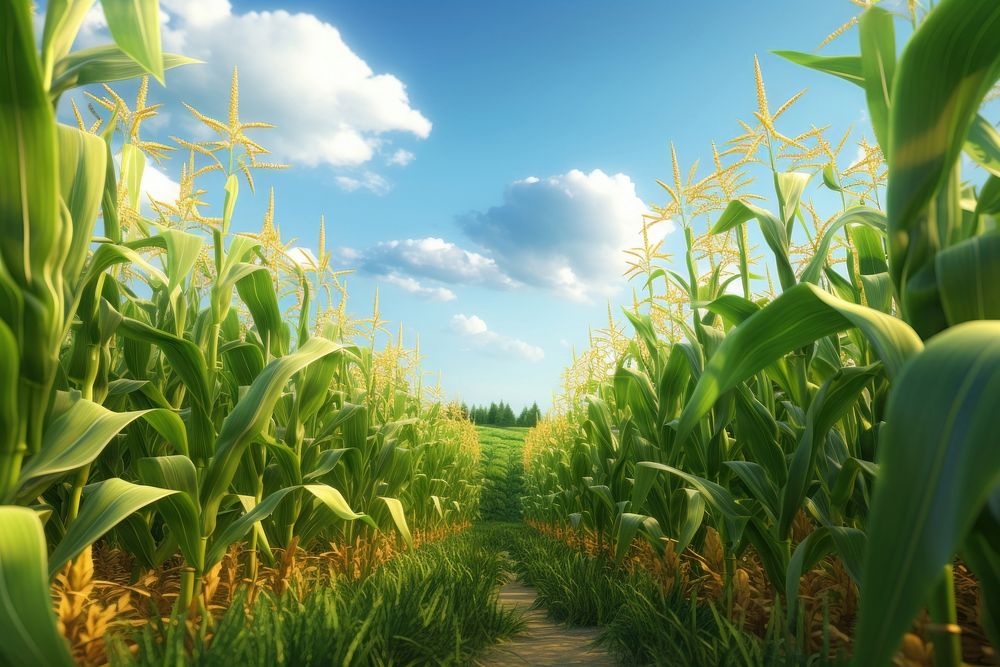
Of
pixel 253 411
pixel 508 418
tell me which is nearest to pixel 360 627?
pixel 253 411

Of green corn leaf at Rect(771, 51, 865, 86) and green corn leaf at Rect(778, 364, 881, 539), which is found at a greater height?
green corn leaf at Rect(771, 51, 865, 86)

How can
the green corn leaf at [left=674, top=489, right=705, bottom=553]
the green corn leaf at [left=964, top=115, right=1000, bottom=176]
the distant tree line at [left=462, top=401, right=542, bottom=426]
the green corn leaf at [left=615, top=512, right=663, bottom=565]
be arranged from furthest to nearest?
the distant tree line at [left=462, top=401, right=542, bottom=426] < the green corn leaf at [left=615, top=512, right=663, bottom=565] < the green corn leaf at [left=674, top=489, right=705, bottom=553] < the green corn leaf at [left=964, top=115, right=1000, bottom=176]

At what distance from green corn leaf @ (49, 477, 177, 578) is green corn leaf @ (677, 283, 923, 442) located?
1238mm

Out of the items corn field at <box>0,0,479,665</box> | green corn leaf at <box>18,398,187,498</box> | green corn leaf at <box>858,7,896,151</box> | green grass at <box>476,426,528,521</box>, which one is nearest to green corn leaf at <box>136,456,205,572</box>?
corn field at <box>0,0,479,665</box>

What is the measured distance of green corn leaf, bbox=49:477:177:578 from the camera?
1200mm

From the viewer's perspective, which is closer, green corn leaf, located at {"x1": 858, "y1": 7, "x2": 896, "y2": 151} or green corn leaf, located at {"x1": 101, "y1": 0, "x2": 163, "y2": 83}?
green corn leaf, located at {"x1": 101, "y1": 0, "x2": 163, "y2": 83}

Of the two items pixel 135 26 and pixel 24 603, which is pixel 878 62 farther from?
pixel 24 603

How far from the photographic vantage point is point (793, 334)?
0.99 m

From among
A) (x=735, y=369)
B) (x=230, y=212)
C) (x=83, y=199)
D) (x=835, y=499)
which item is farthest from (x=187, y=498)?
(x=835, y=499)

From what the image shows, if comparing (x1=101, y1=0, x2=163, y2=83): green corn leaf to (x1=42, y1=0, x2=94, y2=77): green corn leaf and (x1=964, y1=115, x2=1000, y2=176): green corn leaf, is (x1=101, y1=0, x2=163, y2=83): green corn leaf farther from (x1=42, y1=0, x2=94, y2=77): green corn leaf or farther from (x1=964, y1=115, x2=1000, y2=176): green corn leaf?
(x1=964, y1=115, x2=1000, y2=176): green corn leaf

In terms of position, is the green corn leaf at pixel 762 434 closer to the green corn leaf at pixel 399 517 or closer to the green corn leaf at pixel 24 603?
the green corn leaf at pixel 399 517

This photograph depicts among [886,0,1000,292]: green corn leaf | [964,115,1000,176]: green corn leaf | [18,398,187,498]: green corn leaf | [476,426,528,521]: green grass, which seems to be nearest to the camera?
[886,0,1000,292]: green corn leaf

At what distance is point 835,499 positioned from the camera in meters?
1.49

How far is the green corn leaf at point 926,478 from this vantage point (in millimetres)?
506
